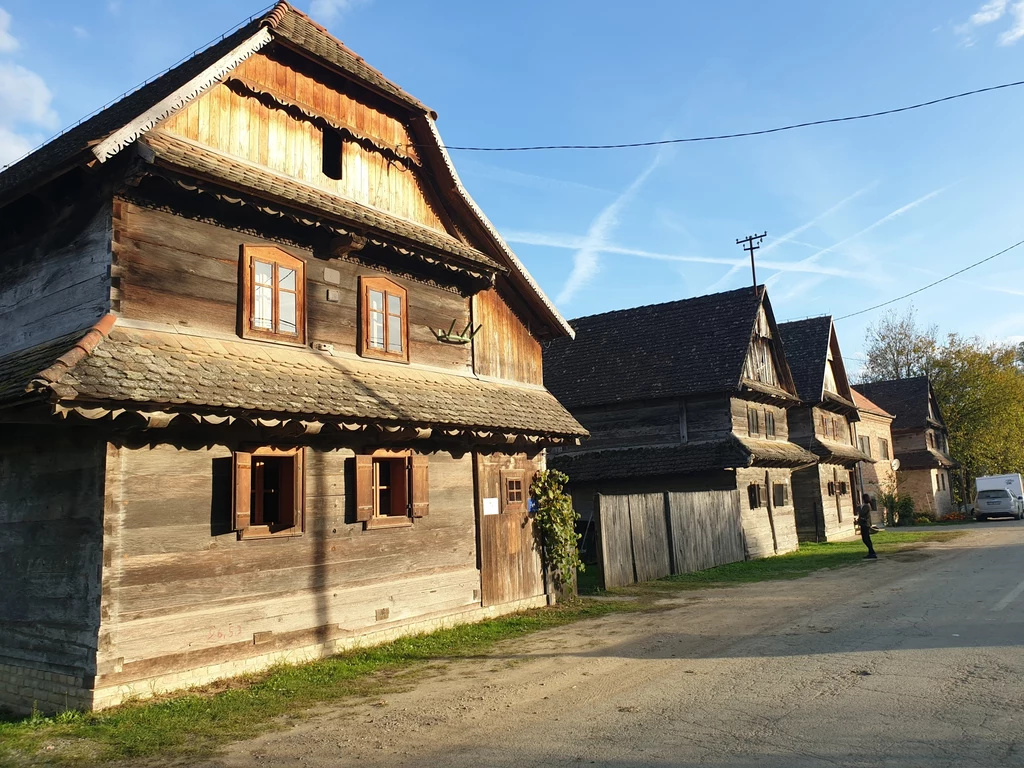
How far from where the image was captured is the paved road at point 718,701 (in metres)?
6.06

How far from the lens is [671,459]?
25016 mm

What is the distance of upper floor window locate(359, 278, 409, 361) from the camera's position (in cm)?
1216

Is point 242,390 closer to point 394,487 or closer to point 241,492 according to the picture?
point 241,492

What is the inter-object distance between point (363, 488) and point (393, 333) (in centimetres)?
286

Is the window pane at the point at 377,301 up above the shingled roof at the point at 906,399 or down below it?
below

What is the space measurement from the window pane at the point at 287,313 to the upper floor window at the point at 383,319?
123cm

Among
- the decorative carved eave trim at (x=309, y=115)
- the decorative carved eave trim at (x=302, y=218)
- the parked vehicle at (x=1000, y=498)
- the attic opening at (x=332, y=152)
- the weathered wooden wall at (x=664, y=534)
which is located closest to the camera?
the decorative carved eave trim at (x=302, y=218)

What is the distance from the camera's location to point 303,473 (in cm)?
1036

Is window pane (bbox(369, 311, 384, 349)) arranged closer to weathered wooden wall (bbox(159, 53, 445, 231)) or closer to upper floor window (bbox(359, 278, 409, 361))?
upper floor window (bbox(359, 278, 409, 361))

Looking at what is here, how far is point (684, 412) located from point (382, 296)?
15.5 meters

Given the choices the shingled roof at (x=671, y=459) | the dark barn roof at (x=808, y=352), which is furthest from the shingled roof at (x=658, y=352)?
the dark barn roof at (x=808, y=352)

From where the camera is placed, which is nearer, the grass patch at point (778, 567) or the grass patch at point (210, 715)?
the grass patch at point (210, 715)

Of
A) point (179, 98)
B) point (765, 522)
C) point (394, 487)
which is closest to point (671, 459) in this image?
point (765, 522)

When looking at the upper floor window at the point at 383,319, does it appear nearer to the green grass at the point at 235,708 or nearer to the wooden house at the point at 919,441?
the green grass at the point at 235,708
